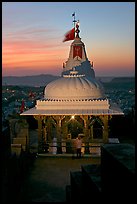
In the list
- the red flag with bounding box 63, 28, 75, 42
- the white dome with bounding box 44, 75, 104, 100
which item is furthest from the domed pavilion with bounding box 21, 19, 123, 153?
the red flag with bounding box 63, 28, 75, 42

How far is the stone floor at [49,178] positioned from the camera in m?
6.94

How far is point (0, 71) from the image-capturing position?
2500 millimetres

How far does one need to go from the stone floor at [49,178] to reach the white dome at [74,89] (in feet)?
7.45

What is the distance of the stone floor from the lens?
6938 mm

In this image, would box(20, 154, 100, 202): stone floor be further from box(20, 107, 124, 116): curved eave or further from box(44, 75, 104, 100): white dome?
box(44, 75, 104, 100): white dome

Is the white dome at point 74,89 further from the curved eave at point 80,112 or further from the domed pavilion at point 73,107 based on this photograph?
the curved eave at point 80,112

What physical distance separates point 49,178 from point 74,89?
14.1ft

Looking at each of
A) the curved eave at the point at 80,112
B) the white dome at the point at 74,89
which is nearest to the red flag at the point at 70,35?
the white dome at the point at 74,89

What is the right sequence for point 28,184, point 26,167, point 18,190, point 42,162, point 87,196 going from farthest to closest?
point 42,162, point 26,167, point 28,184, point 18,190, point 87,196

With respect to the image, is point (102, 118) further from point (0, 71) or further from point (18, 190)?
point (0, 71)

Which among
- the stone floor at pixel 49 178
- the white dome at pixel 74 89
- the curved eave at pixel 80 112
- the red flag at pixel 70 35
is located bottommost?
the stone floor at pixel 49 178

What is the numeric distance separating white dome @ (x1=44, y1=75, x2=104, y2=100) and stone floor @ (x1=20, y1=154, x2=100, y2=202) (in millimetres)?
2270

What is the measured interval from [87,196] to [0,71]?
8.16 feet

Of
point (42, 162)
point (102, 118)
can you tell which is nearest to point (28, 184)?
point (42, 162)
